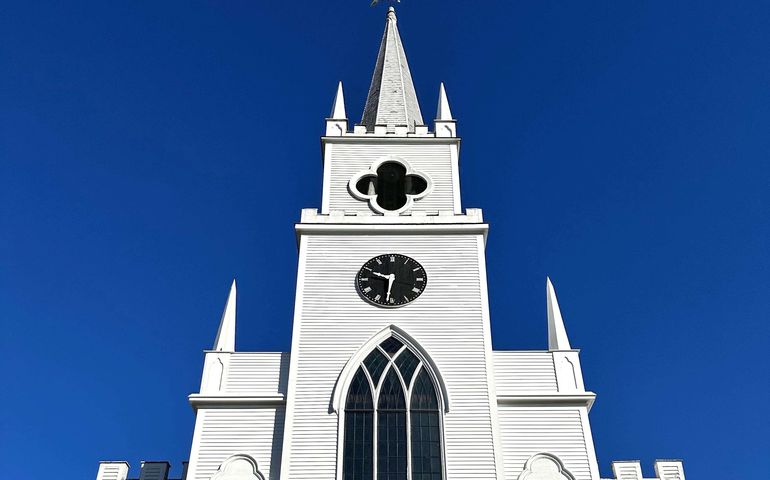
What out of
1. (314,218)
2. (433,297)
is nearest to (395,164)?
(314,218)

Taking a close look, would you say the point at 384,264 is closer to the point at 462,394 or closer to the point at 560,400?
the point at 462,394

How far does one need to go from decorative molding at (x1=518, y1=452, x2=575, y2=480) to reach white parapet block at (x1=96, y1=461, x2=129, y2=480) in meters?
11.3

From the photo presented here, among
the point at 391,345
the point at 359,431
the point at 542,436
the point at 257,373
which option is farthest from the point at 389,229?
the point at 542,436

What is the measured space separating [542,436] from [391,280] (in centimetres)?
674

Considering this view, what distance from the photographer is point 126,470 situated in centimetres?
2453

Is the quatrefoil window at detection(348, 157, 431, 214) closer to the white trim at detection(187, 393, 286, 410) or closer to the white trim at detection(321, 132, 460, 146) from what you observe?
the white trim at detection(321, 132, 460, 146)

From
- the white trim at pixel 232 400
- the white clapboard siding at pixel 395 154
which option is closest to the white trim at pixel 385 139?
the white clapboard siding at pixel 395 154

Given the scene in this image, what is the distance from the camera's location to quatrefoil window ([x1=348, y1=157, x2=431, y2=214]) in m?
30.0

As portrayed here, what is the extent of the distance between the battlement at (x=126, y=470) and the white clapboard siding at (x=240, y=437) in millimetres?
1666

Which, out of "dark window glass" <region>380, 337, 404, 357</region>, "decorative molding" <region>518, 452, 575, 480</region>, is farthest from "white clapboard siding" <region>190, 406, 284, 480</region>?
"decorative molding" <region>518, 452, 575, 480</region>

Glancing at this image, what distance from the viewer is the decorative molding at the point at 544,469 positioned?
2305 cm

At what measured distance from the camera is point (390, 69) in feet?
124

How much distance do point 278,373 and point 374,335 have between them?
3.11m

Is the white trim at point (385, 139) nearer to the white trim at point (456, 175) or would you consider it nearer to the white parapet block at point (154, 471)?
the white trim at point (456, 175)
